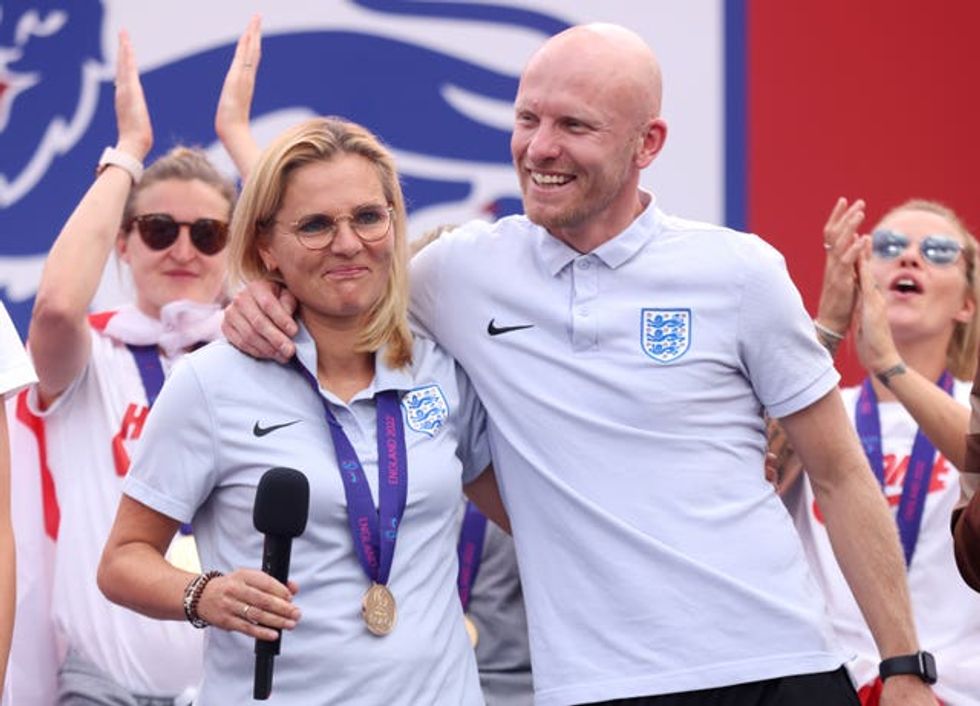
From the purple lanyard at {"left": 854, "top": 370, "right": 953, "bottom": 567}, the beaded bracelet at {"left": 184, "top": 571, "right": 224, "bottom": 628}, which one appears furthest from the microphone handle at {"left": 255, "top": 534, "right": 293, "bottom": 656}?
the purple lanyard at {"left": 854, "top": 370, "right": 953, "bottom": 567}

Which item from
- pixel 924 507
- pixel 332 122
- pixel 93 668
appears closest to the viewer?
pixel 332 122

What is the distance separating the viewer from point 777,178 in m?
6.71

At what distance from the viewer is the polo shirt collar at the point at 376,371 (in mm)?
3738

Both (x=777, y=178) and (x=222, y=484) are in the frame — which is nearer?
(x=222, y=484)

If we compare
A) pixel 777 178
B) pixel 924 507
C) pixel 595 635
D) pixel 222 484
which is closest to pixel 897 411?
pixel 924 507

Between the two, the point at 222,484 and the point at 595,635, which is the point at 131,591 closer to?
the point at 222,484

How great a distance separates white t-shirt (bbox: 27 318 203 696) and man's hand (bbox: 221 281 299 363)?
3.80 feet

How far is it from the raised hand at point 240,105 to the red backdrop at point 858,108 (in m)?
2.23

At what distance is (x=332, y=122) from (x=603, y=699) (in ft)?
3.83

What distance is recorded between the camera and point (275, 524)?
3.17 m

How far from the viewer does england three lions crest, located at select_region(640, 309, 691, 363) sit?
381cm

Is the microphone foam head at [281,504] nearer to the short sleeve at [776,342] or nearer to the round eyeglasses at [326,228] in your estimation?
the round eyeglasses at [326,228]

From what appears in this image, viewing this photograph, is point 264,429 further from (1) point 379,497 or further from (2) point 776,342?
(2) point 776,342

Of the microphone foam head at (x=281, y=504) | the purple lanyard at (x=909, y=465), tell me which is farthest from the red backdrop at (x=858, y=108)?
the microphone foam head at (x=281, y=504)
